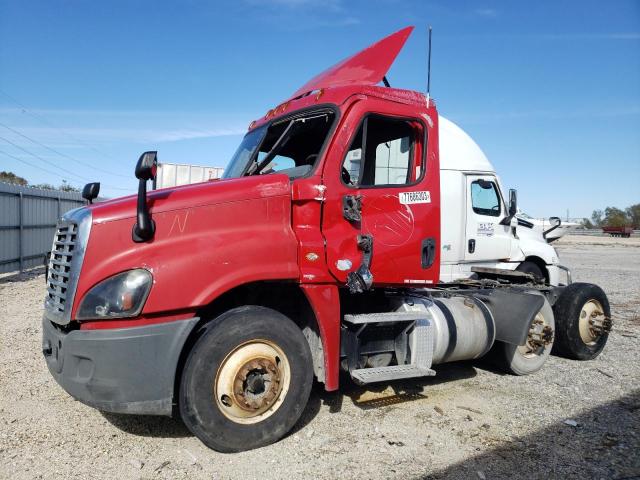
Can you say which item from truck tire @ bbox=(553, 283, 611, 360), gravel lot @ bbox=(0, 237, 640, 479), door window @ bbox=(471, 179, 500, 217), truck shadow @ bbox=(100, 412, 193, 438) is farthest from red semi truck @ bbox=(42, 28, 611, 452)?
door window @ bbox=(471, 179, 500, 217)

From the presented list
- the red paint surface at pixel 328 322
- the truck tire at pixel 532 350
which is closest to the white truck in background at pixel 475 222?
the truck tire at pixel 532 350

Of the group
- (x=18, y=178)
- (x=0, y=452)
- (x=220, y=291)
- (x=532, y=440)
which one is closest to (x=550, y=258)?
(x=532, y=440)

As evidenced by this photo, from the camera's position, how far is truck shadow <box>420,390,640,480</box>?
3.41 m

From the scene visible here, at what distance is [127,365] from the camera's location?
3268mm

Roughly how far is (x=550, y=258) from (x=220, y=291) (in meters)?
7.38

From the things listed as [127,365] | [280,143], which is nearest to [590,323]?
[280,143]

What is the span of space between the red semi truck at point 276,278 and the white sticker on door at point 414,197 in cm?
1

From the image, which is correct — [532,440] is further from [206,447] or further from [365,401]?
[206,447]

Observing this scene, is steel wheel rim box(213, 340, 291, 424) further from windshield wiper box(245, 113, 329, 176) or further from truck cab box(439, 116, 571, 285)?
truck cab box(439, 116, 571, 285)

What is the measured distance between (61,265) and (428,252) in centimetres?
309

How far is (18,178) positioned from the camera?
4500cm

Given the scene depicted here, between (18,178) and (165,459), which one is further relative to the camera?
(18,178)

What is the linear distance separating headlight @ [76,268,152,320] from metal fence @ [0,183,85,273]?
12.0 metres

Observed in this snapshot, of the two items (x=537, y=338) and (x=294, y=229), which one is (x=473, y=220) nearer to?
(x=537, y=338)
